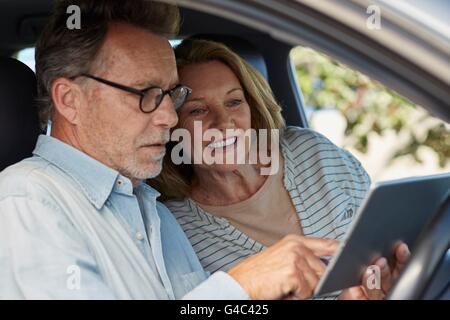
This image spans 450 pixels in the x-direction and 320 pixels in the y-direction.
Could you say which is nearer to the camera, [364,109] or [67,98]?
[67,98]

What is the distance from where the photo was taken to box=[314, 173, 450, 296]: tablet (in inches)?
57.8

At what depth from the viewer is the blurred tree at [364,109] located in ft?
18.5

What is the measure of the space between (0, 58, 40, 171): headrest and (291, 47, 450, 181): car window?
3223 mm

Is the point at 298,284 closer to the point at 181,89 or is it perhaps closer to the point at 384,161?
the point at 181,89

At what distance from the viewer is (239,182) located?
271 centimetres

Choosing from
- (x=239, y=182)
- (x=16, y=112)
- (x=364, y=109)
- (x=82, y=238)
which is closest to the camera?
(x=82, y=238)

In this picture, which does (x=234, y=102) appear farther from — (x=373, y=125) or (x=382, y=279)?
(x=373, y=125)

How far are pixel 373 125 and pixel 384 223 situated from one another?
4554 mm

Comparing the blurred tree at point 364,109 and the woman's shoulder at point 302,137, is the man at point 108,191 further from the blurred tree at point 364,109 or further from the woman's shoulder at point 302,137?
the blurred tree at point 364,109

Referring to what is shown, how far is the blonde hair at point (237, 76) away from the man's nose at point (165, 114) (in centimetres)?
54

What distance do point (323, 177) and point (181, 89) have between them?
2.09ft
